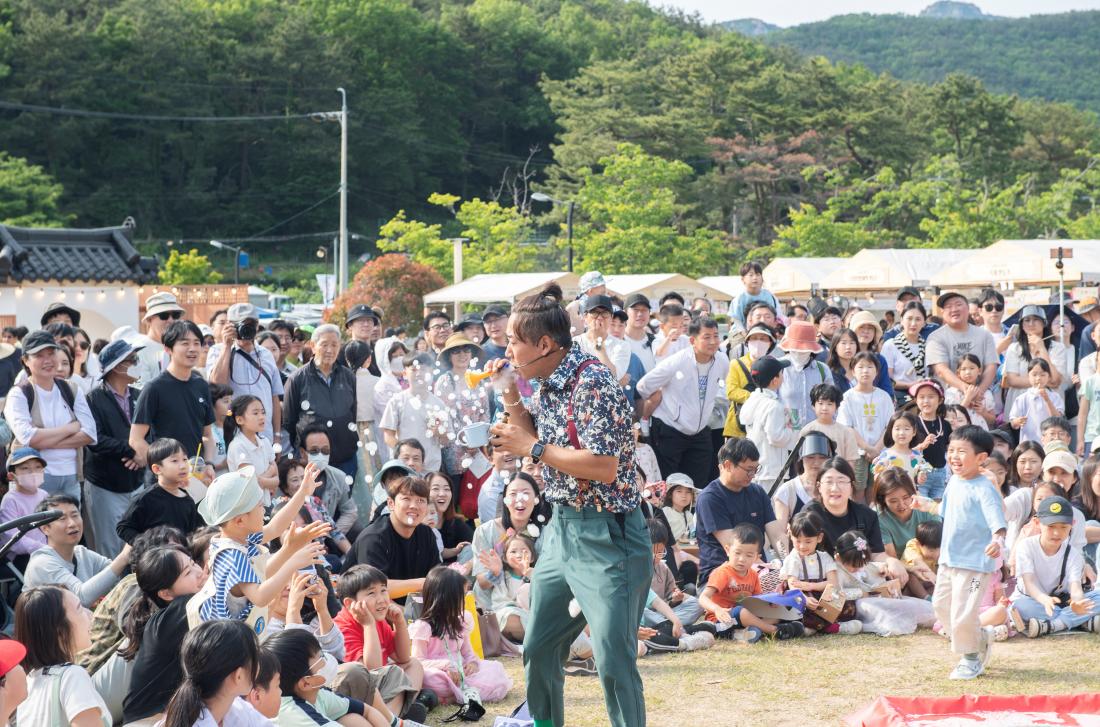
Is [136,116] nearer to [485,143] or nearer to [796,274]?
[485,143]

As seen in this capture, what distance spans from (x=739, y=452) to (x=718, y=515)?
0.41 meters

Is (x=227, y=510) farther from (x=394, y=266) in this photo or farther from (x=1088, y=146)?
(x=1088, y=146)

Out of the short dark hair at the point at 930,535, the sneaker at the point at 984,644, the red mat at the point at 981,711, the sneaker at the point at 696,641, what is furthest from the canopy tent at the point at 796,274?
the red mat at the point at 981,711

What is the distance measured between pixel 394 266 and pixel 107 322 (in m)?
13.6

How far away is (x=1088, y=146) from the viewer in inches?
2315

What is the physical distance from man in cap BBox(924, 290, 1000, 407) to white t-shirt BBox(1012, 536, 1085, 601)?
7.45 feet

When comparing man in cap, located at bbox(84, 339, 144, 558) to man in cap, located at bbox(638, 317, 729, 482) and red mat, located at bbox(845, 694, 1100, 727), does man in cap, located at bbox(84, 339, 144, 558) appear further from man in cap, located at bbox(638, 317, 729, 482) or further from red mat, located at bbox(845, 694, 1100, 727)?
red mat, located at bbox(845, 694, 1100, 727)

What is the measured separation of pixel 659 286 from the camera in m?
24.6

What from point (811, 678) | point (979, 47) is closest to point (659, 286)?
point (811, 678)

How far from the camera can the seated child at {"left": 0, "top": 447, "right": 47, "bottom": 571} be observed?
6.51 metres

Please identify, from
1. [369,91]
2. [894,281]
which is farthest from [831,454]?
[369,91]

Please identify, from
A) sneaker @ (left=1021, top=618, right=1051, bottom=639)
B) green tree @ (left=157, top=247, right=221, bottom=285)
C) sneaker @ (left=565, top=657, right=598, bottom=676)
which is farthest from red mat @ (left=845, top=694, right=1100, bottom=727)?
green tree @ (left=157, top=247, right=221, bottom=285)

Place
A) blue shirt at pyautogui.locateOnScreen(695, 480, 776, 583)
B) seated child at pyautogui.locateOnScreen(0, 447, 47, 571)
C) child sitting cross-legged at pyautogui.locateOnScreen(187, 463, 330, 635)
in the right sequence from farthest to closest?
blue shirt at pyautogui.locateOnScreen(695, 480, 776, 583) → seated child at pyautogui.locateOnScreen(0, 447, 47, 571) → child sitting cross-legged at pyautogui.locateOnScreen(187, 463, 330, 635)

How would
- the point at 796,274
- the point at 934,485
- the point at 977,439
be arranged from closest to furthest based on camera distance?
1. the point at 977,439
2. the point at 934,485
3. the point at 796,274
